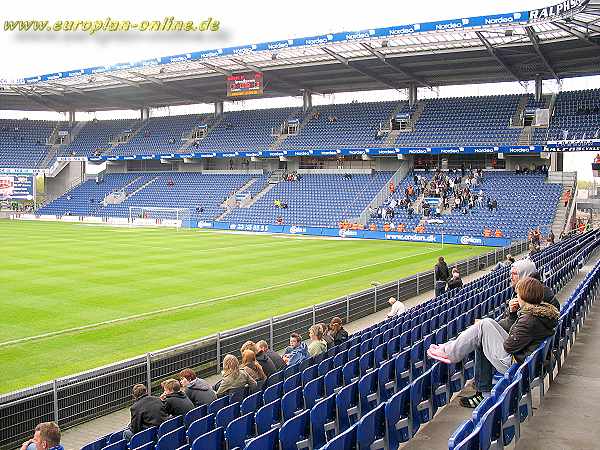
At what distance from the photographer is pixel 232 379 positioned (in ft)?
28.2

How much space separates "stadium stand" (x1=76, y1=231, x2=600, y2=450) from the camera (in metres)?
5.63

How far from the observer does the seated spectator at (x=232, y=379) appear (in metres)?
8.49

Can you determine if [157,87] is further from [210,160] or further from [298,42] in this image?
[298,42]

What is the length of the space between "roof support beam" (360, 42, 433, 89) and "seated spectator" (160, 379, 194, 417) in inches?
1579

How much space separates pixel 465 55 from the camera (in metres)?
46.6

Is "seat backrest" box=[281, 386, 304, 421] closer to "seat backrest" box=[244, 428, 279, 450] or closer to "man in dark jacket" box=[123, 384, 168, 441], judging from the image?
"seat backrest" box=[244, 428, 279, 450]

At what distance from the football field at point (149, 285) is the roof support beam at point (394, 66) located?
553 inches

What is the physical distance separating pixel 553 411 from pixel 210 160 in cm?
6194

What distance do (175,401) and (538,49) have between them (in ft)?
135

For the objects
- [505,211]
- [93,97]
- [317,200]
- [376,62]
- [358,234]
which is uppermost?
[93,97]

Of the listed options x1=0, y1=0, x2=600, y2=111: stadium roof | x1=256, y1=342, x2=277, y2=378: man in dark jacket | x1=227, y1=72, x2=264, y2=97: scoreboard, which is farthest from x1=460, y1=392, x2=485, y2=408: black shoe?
x1=227, y1=72, x2=264, y2=97: scoreboard

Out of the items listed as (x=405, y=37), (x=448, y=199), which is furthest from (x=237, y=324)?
(x=448, y=199)

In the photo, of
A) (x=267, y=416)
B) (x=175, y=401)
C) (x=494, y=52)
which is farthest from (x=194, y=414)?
(x=494, y=52)

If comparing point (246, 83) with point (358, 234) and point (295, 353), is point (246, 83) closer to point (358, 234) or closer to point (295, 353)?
point (358, 234)
